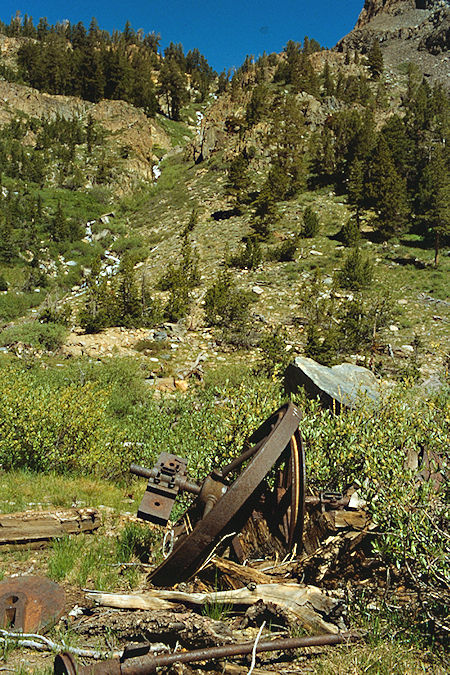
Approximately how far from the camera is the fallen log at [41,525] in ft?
11.6

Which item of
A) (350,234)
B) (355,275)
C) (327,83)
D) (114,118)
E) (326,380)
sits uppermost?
(327,83)

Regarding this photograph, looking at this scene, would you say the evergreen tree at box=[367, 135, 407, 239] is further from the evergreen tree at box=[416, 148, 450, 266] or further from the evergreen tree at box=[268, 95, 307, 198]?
the evergreen tree at box=[268, 95, 307, 198]

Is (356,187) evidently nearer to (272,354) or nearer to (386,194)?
(386,194)

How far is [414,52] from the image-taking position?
196ft

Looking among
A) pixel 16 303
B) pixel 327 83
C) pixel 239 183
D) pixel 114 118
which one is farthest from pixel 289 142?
pixel 16 303

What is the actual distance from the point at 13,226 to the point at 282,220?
1708 centimetres

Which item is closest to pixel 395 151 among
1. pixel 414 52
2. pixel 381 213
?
pixel 381 213

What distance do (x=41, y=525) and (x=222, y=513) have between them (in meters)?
2.29

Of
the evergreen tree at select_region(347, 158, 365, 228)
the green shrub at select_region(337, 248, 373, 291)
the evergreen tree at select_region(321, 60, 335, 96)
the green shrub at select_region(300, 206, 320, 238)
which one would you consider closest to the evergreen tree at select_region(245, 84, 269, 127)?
the evergreen tree at select_region(321, 60, 335, 96)

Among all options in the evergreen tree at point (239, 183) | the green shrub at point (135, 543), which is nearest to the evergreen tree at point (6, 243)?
the evergreen tree at point (239, 183)

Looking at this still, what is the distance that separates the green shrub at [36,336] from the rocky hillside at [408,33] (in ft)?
189

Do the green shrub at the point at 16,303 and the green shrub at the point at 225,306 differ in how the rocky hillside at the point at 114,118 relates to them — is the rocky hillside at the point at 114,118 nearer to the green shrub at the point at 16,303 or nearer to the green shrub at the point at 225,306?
the green shrub at the point at 16,303

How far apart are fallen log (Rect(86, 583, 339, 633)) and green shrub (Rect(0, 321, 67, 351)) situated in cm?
1247

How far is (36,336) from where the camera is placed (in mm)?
13914
